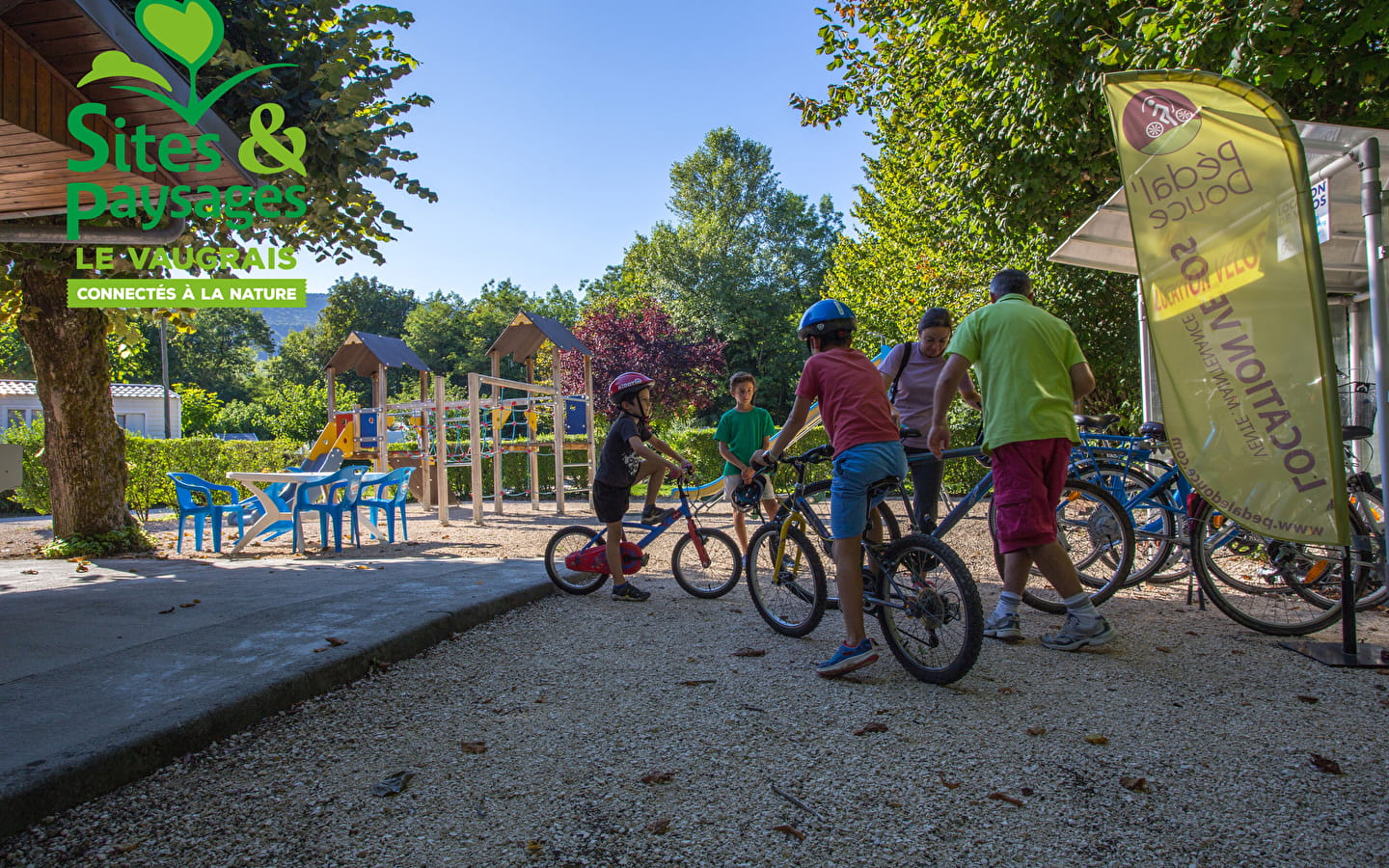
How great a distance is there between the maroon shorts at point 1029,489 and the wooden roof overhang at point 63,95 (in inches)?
215

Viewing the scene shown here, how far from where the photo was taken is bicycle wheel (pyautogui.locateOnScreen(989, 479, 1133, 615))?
5.06 metres

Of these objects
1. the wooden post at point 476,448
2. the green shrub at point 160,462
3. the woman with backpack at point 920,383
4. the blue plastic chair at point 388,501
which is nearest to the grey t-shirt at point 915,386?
the woman with backpack at point 920,383

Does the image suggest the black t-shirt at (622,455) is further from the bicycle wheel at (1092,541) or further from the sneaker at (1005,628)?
the sneaker at (1005,628)

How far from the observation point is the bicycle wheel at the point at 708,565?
6.04 meters

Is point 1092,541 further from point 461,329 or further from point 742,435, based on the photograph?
point 461,329

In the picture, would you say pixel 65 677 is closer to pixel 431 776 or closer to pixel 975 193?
pixel 431 776

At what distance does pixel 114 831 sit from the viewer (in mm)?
2328

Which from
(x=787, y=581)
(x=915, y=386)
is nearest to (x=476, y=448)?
(x=915, y=386)

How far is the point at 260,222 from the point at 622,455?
17.3 ft

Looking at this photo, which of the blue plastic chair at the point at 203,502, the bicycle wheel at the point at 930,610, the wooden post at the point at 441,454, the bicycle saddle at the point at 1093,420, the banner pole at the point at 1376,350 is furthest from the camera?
the wooden post at the point at 441,454

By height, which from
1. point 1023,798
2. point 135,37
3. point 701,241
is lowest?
point 1023,798

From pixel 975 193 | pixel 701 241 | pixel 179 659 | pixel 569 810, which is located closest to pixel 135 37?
pixel 179 659

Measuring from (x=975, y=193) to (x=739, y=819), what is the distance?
28.1 ft

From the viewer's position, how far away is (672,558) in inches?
246
